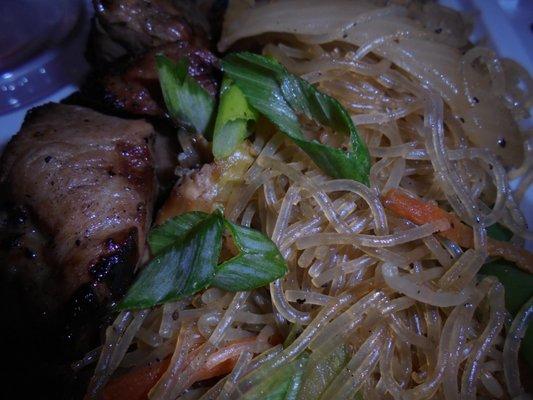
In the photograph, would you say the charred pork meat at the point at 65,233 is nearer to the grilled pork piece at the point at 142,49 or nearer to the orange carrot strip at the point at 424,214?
the grilled pork piece at the point at 142,49

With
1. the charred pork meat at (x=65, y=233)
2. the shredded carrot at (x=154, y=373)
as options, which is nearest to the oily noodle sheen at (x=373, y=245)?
the shredded carrot at (x=154, y=373)

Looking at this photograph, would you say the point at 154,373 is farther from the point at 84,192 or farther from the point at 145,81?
the point at 145,81

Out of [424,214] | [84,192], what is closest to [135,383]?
[84,192]

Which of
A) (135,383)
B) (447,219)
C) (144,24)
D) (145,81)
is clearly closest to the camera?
(135,383)

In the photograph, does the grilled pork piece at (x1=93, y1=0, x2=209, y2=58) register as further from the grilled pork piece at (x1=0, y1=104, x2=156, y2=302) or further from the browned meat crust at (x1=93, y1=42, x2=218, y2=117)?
the grilled pork piece at (x1=0, y1=104, x2=156, y2=302)

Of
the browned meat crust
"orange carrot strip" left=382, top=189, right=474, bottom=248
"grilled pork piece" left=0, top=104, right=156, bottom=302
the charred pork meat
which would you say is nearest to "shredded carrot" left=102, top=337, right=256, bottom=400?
the charred pork meat

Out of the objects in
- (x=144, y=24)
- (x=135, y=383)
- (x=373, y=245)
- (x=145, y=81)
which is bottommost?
(x=135, y=383)

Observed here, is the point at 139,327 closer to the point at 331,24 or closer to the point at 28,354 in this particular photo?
the point at 28,354
